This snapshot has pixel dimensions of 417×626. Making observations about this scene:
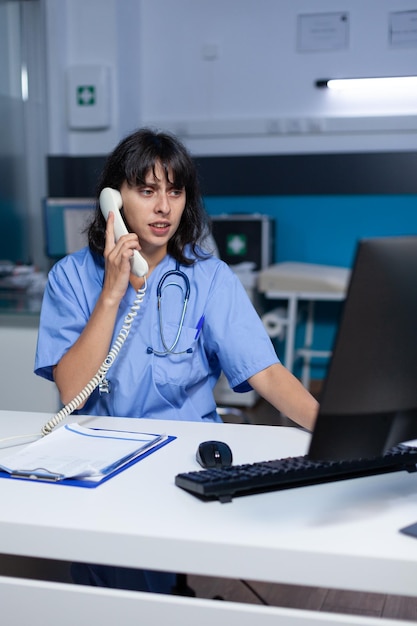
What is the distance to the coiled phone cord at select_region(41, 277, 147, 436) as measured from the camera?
1.37 metres

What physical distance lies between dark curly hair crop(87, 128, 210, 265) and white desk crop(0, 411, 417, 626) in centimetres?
73

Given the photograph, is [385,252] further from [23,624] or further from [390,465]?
[23,624]

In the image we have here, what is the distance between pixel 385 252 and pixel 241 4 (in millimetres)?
4258

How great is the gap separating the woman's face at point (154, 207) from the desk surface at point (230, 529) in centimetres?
62

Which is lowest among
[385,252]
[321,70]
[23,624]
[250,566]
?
[23,624]

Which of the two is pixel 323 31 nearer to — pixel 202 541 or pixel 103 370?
pixel 103 370

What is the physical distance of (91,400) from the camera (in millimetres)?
1579

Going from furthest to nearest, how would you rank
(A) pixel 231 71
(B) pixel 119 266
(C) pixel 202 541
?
(A) pixel 231 71 < (B) pixel 119 266 < (C) pixel 202 541

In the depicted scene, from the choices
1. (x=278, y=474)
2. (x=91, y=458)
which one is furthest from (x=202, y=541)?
(x=91, y=458)

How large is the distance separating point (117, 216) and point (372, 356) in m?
0.83

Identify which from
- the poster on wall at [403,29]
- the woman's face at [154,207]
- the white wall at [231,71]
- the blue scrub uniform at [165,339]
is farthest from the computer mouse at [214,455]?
the poster on wall at [403,29]

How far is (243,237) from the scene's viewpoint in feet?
14.2

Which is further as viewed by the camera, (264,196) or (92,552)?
(264,196)

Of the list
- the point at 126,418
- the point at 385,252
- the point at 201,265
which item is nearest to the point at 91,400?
the point at 126,418
